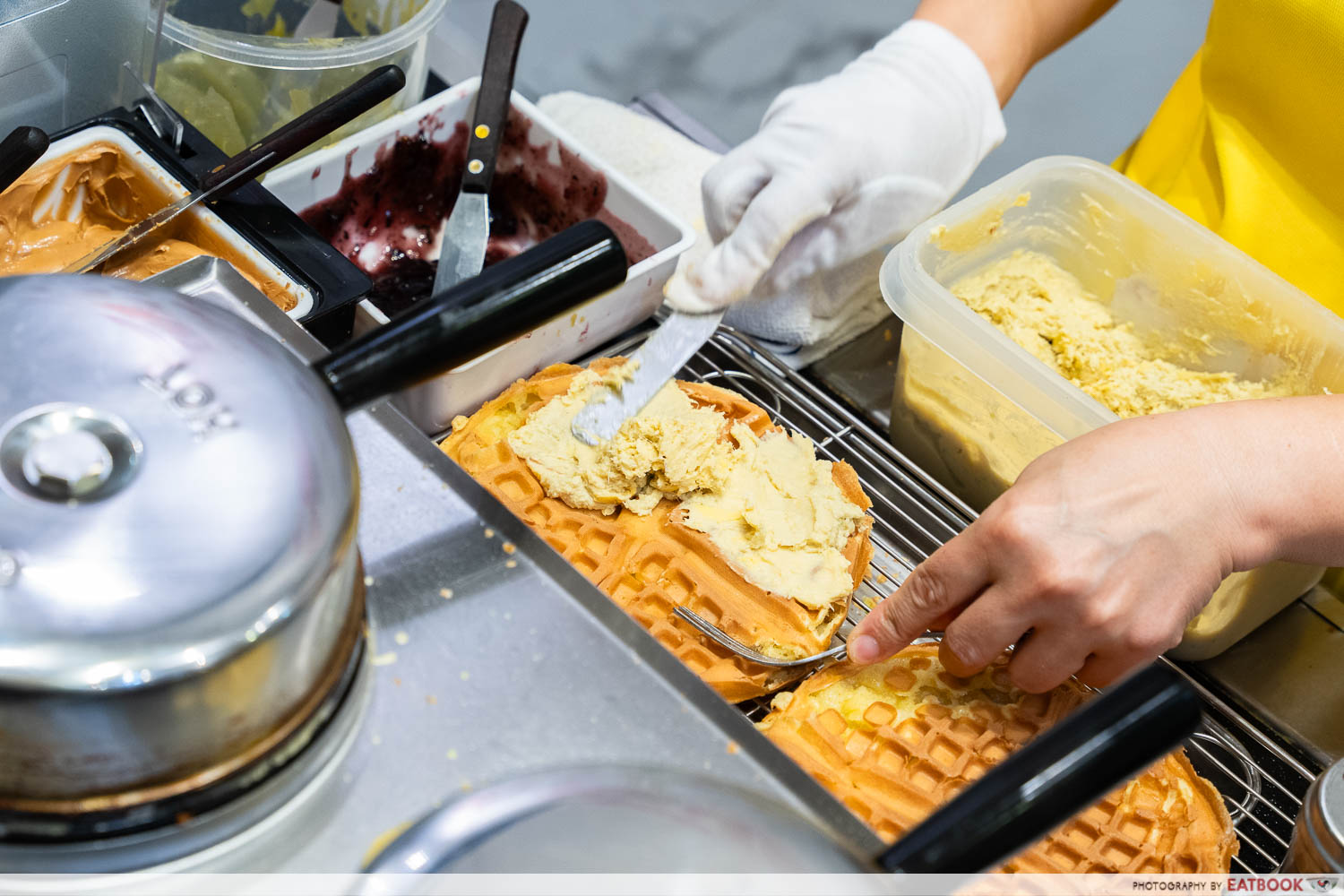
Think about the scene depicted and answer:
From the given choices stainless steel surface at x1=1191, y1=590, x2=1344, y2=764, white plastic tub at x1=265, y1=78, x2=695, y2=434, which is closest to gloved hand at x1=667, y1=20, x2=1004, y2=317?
white plastic tub at x1=265, y1=78, x2=695, y2=434

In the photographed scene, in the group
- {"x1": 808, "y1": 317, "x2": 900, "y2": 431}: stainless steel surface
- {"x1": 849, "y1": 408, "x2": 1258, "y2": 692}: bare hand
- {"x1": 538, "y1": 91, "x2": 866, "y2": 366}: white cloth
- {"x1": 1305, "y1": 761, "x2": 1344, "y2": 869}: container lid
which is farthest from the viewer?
{"x1": 538, "y1": 91, "x2": 866, "y2": 366}: white cloth

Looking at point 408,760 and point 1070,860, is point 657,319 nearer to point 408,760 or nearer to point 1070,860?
point 1070,860

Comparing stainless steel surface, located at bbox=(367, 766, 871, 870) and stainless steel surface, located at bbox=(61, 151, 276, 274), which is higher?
stainless steel surface, located at bbox=(367, 766, 871, 870)

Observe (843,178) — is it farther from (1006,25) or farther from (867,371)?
(1006,25)

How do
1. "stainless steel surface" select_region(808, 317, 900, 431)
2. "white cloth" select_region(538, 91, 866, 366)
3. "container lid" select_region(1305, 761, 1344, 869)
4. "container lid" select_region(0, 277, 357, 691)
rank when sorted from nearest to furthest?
"container lid" select_region(0, 277, 357, 691), "container lid" select_region(1305, 761, 1344, 869), "stainless steel surface" select_region(808, 317, 900, 431), "white cloth" select_region(538, 91, 866, 366)

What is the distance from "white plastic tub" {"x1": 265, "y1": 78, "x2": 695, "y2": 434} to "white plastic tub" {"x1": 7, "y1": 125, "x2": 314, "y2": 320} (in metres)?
0.09

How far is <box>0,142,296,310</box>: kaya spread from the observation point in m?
1.23

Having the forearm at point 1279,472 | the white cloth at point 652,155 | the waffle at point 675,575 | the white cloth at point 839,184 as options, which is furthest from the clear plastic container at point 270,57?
the forearm at point 1279,472

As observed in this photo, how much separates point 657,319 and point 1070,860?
837 millimetres

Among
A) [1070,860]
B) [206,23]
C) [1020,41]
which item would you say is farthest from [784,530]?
[206,23]

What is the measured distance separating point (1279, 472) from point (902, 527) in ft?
1.22

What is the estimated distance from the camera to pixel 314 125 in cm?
128

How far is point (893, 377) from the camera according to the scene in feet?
4.93

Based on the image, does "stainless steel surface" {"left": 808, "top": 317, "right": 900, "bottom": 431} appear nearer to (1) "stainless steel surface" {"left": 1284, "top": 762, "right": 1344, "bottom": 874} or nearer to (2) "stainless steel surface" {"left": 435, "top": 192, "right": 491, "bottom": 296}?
(2) "stainless steel surface" {"left": 435, "top": 192, "right": 491, "bottom": 296}
